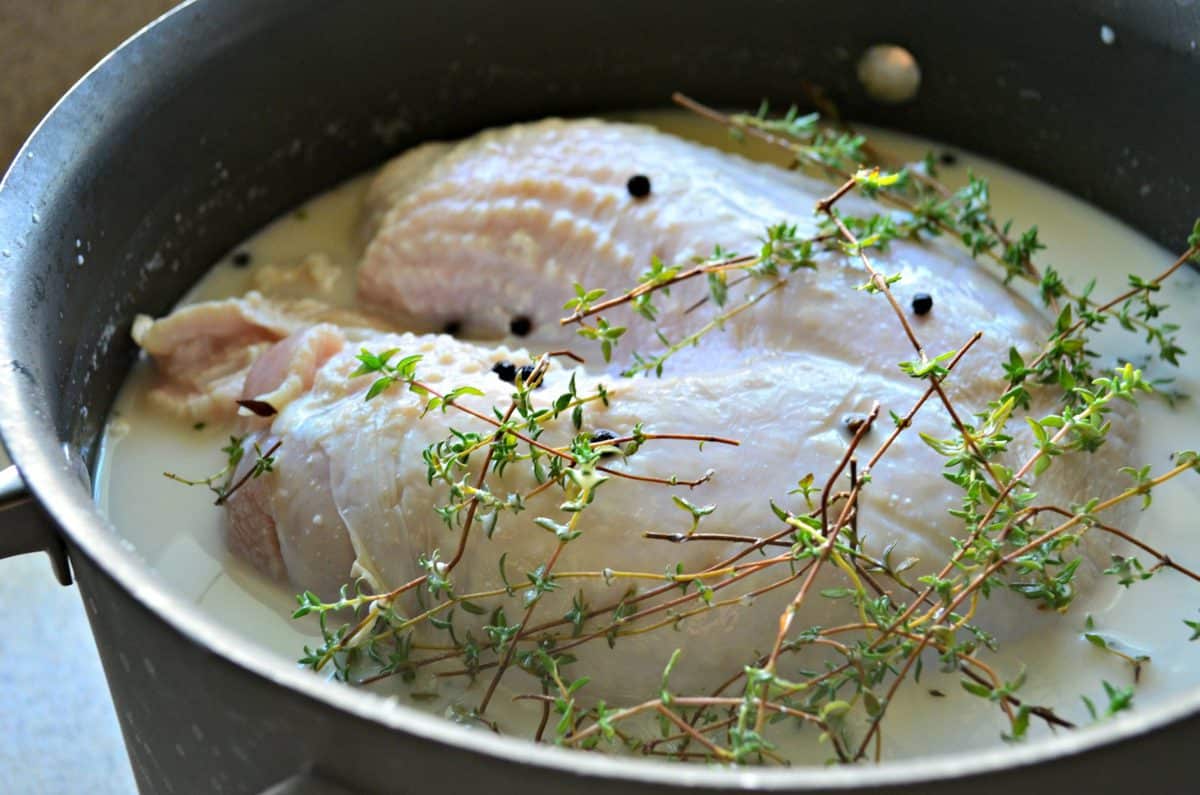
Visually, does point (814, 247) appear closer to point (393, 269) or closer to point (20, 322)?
point (393, 269)

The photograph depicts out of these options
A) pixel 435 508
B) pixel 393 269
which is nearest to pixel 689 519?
pixel 435 508

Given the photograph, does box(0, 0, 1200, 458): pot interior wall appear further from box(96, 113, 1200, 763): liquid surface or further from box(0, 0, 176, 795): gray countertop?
box(0, 0, 176, 795): gray countertop

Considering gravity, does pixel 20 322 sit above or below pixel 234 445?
above

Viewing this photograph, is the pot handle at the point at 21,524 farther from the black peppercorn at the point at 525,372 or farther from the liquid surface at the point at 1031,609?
the black peppercorn at the point at 525,372

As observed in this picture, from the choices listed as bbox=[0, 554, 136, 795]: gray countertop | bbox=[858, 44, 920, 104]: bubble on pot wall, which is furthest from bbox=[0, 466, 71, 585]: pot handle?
bbox=[858, 44, 920, 104]: bubble on pot wall

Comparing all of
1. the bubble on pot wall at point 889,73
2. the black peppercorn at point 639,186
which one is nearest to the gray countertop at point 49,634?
the black peppercorn at point 639,186
